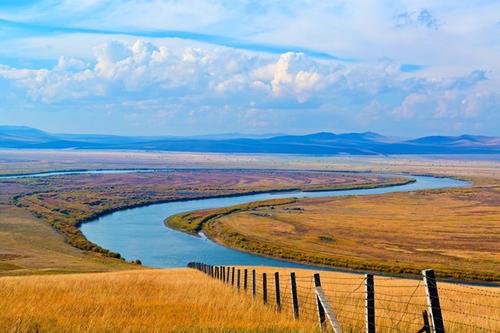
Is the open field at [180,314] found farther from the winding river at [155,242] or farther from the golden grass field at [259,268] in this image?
the winding river at [155,242]

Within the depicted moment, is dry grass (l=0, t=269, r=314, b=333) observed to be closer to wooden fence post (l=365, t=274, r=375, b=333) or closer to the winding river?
wooden fence post (l=365, t=274, r=375, b=333)

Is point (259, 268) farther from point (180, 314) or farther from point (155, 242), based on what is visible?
point (155, 242)

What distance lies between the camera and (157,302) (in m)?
12.2

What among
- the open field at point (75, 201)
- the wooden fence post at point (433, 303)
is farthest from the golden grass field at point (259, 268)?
the wooden fence post at point (433, 303)

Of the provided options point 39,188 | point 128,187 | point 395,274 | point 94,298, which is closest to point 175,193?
point 128,187

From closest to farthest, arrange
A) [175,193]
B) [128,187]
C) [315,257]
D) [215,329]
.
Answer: [215,329] → [315,257] → [175,193] → [128,187]

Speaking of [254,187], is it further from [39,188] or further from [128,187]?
[39,188]

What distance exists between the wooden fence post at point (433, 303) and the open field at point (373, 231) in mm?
47052

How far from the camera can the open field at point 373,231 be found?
57.4 m

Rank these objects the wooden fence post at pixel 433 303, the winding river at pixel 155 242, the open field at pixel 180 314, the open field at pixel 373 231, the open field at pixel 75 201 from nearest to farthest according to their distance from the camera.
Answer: the wooden fence post at pixel 433 303, the open field at pixel 180 314, the open field at pixel 75 201, the open field at pixel 373 231, the winding river at pixel 155 242

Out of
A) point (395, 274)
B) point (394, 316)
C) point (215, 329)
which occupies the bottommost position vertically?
point (395, 274)

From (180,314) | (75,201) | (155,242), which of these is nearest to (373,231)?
(155,242)

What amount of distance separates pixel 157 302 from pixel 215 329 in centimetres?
421

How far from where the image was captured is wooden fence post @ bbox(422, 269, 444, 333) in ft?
23.0
